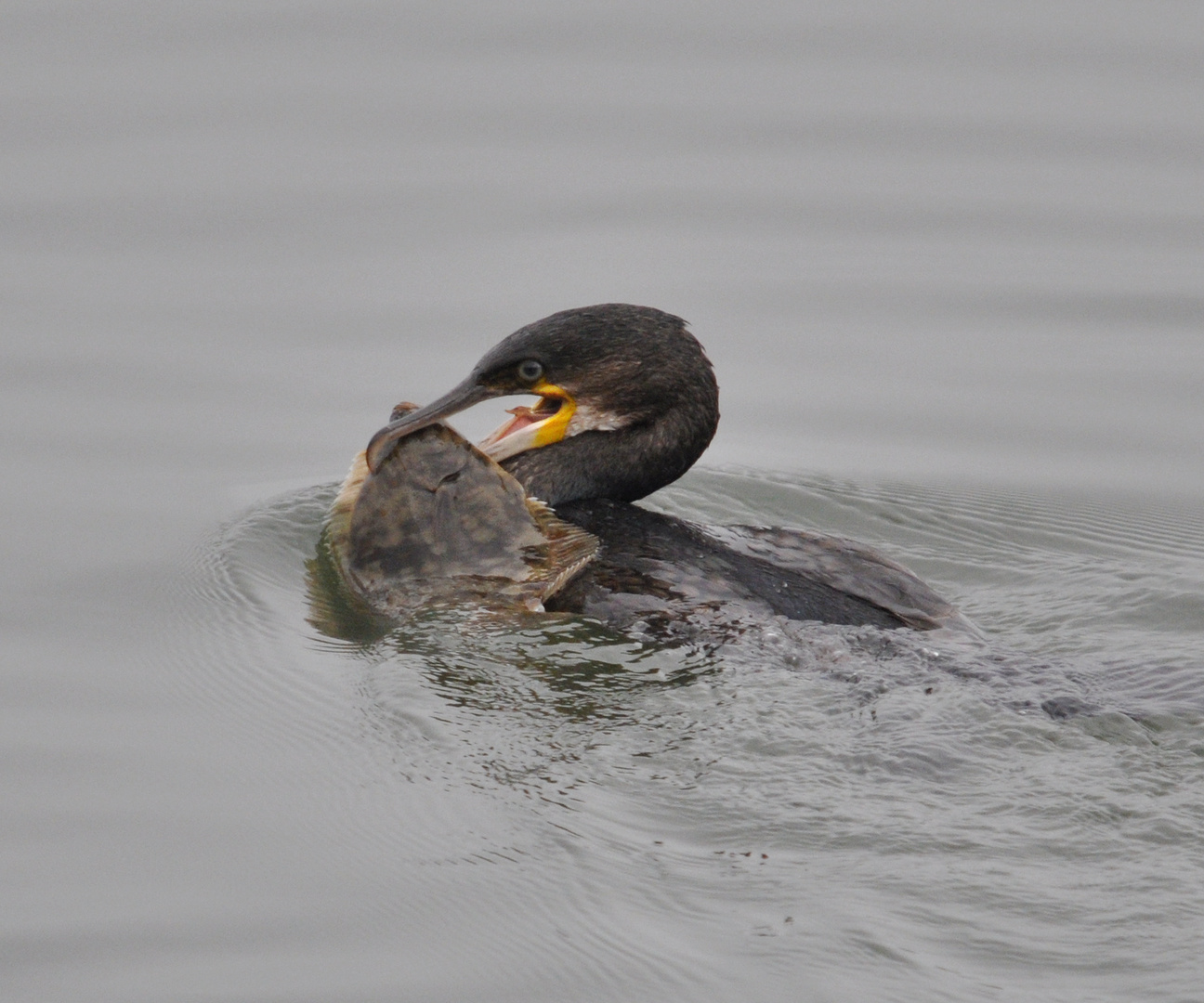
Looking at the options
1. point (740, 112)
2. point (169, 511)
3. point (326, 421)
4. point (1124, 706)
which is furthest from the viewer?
point (740, 112)

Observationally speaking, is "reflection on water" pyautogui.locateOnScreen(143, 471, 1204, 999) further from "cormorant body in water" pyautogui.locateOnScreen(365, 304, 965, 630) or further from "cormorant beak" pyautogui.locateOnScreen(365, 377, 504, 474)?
"cormorant beak" pyautogui.locateOnScreen(365, 377, 504, 474)

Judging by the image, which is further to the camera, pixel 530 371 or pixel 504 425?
pixel 504 425

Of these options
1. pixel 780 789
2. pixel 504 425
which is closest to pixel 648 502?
pixel 504 425

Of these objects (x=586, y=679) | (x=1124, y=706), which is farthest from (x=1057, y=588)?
(x=586, y=679)

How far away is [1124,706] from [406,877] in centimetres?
242

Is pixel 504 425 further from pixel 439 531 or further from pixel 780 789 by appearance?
pixel 780 789

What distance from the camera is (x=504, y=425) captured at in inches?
309

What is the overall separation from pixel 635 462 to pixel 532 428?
466 mm

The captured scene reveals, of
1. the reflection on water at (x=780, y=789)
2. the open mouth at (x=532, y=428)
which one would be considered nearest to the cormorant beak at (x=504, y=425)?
the open mouth at (x=532, y=428)

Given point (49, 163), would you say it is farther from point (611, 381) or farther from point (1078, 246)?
point (1078, 246)

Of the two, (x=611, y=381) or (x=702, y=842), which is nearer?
(x=702, y=842)

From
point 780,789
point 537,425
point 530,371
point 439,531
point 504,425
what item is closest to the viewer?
point 780,789

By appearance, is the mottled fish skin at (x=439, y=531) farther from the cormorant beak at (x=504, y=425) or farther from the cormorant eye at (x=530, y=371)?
the cormorant eye at (x=530, y=371)

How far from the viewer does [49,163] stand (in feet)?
38.1
